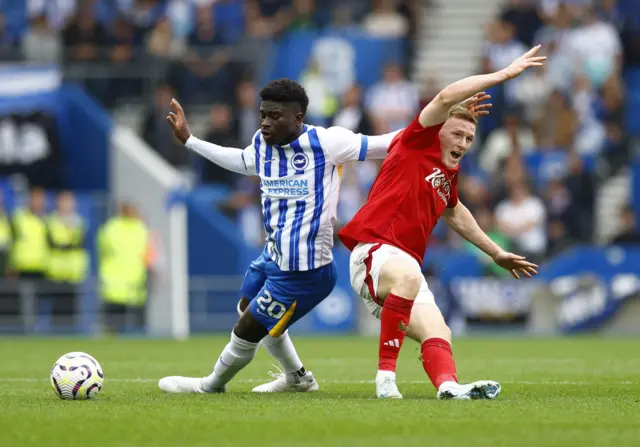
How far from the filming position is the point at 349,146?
8.02 m

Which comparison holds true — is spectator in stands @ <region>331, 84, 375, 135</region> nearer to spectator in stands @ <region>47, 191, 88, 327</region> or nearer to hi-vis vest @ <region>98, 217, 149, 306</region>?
hi-vis vest @ <region>98, 217, 149, 306</region>

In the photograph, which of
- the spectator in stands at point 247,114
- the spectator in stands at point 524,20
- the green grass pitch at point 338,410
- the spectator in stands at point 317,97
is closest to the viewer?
the green grass pitch at point 338,410

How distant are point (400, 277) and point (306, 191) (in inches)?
33.9

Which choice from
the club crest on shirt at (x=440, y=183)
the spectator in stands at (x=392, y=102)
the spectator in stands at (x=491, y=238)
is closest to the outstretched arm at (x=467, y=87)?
the club crest on shirt at (x=440, y=183)

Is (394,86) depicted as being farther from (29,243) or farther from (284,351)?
(284,351)

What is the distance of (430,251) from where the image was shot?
18.7 m

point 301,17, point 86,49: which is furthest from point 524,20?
point 86,49

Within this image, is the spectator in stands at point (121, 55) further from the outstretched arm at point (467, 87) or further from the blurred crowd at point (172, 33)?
the outstretched arm at point (467, 87)

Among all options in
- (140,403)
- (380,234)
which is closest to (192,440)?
(140,403)

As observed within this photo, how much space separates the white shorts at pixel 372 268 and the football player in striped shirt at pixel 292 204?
25cm

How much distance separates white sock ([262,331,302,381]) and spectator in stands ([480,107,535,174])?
434 inches

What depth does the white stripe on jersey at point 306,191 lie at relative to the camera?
26.3 feet

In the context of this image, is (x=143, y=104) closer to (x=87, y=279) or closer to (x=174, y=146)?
(x=174, y=146)

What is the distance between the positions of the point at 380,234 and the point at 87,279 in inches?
465
